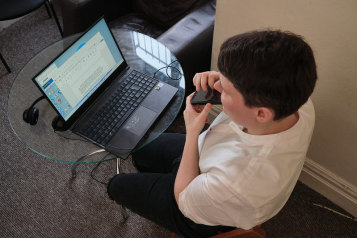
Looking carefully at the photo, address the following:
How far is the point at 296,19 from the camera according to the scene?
115 cm

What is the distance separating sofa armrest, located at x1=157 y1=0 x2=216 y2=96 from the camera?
64.9 inches

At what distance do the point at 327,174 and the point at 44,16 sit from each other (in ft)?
9.36

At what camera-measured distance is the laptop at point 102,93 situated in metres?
1.13

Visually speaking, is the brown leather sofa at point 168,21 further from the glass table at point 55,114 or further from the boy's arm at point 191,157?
the boy's arm at point 191,157

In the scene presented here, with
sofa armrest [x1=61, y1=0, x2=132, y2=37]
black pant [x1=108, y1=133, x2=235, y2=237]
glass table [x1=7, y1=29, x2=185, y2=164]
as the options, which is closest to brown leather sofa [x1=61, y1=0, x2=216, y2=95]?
sofa armrest [x1=61, y1=0, x2=132, y2=37]

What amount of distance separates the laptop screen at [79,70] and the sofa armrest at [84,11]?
0.86 meters

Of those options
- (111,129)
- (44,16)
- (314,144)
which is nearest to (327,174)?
(314,144)

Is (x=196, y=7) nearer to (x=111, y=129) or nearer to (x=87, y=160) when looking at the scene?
(x=111, y=129)

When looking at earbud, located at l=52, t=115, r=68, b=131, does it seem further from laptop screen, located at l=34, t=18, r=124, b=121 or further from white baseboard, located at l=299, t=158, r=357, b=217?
white baseboard, located at l=299, t=158, r=357, b=217

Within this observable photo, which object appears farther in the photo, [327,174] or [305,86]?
[327,174]

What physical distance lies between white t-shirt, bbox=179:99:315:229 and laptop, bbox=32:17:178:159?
0.41m

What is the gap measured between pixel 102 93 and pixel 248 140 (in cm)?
74

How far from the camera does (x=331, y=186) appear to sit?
167 cm

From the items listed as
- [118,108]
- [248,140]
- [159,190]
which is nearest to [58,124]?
[118,108]
